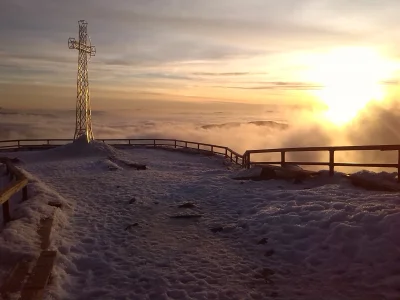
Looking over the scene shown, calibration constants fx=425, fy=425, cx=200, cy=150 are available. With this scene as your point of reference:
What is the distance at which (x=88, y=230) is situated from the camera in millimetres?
10680

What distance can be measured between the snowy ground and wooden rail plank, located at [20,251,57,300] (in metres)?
0.22

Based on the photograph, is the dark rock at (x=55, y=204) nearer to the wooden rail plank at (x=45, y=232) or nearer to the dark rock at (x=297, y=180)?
the wooden rail plank at (x=45, y=232)

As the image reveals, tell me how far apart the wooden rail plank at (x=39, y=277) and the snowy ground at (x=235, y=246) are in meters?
0.22

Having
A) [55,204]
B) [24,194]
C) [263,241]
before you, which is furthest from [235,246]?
[24,194]

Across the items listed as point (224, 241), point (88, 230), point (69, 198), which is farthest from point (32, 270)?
point (69, 198)

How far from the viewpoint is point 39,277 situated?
7086mm

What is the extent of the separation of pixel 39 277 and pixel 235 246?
4165 mm

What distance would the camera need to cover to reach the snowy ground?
7.20m

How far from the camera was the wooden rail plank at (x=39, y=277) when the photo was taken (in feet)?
21.2

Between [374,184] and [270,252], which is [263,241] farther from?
[374,184]

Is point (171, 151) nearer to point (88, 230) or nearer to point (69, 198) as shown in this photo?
point (69, 198)

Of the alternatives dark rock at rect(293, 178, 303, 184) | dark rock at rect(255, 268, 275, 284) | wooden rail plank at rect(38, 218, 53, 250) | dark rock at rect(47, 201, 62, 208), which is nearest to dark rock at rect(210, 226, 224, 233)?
dark rock at rect(255, 268, 275, 284)

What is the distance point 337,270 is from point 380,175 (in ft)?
22.3

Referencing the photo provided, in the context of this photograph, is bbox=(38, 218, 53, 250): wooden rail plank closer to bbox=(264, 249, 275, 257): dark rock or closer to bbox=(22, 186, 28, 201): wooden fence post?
bbox=(22, 186, 28, 201): wooden fence post
